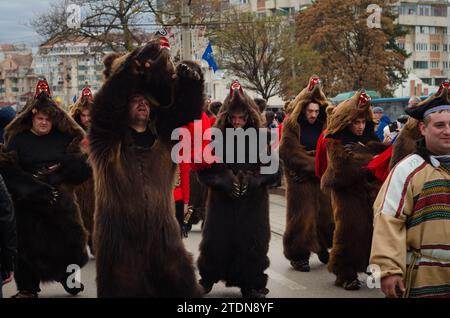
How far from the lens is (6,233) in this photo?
203 inches

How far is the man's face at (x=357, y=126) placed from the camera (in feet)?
27.5

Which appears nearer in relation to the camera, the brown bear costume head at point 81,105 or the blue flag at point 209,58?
the brown bear costume head at point 81,105

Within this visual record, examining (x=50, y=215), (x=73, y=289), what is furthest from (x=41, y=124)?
(x=73, y=289)

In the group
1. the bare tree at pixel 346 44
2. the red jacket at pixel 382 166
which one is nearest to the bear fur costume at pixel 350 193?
the red jacket at pixel 382 166

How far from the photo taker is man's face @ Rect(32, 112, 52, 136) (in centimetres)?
763

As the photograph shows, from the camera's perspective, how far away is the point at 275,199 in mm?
17359

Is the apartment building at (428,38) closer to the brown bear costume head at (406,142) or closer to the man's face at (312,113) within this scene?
the man's face at (312,113)

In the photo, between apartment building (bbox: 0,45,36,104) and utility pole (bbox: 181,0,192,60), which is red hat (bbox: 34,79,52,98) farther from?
apartment building (bbox: 0,45,36,104)

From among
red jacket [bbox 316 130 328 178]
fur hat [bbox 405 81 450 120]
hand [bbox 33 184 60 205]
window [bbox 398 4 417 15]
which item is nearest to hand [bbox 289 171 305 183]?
red jacket [bbox 316 130 328 178]

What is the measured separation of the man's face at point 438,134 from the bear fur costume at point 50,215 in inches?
160

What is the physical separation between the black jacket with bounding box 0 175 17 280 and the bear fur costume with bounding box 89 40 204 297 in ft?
1.99

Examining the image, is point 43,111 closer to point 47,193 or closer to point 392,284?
point 47,193

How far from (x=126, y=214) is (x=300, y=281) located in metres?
3.87
